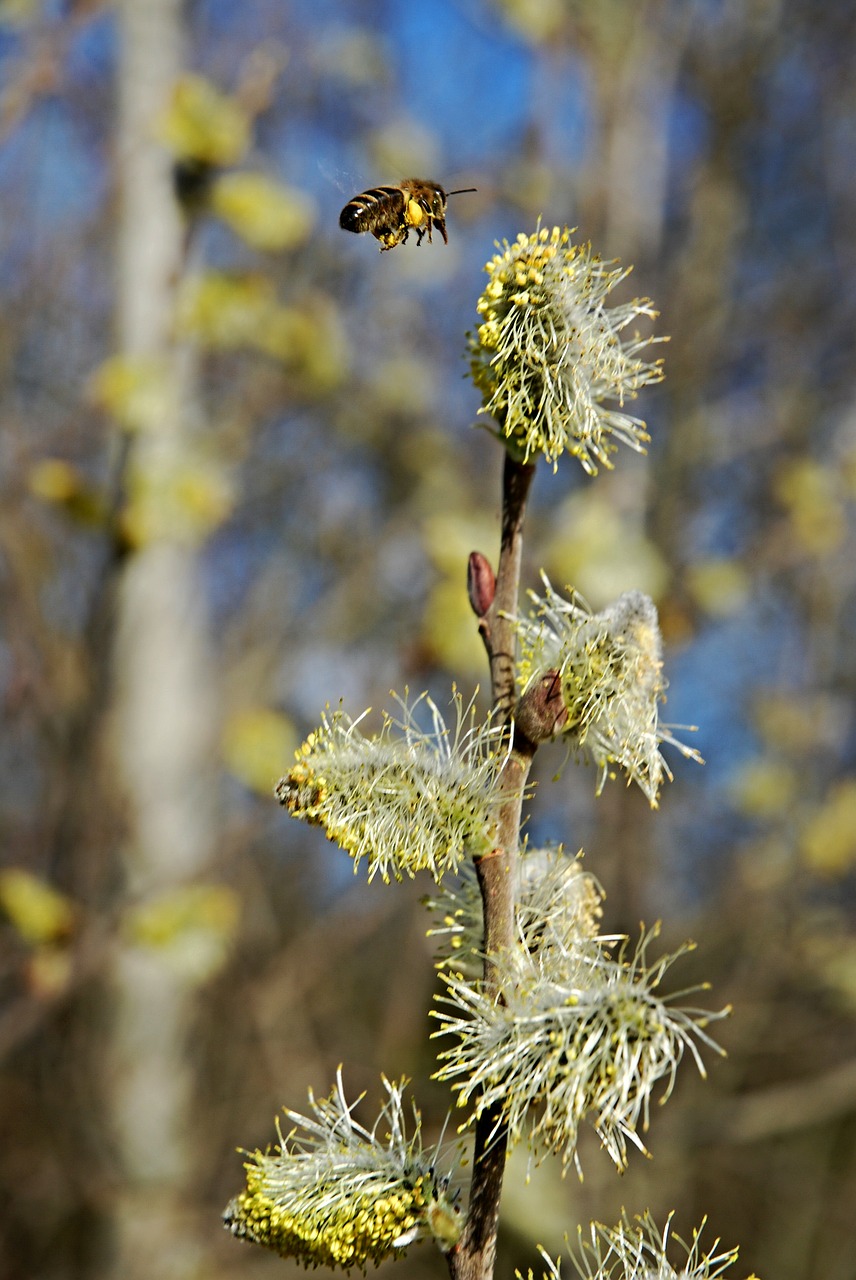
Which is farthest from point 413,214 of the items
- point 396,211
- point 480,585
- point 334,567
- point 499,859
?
point 334,567

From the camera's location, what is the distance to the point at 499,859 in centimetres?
106

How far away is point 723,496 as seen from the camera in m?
5.75

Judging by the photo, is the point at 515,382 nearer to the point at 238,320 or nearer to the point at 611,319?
the point at 611,319

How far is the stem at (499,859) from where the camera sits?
39.2 inches

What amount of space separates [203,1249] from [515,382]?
3.71 metres

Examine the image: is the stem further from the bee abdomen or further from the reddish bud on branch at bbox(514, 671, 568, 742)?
the bee abdomen

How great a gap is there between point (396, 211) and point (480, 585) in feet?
1.92

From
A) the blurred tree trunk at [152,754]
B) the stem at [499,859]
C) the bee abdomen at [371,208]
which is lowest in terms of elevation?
the stem at [499,859]

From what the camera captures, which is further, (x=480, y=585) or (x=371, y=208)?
(x=371, y=208)

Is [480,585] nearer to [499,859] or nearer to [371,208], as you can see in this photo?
[499,859]

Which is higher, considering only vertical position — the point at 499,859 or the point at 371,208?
the point at 371,208

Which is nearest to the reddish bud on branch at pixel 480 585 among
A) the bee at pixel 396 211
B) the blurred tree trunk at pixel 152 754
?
the bee at pixel 396 211

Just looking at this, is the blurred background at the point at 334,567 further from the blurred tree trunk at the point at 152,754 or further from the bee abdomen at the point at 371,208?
the bee abdomen at the point at 371,208

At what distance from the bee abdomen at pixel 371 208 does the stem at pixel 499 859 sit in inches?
18.2
